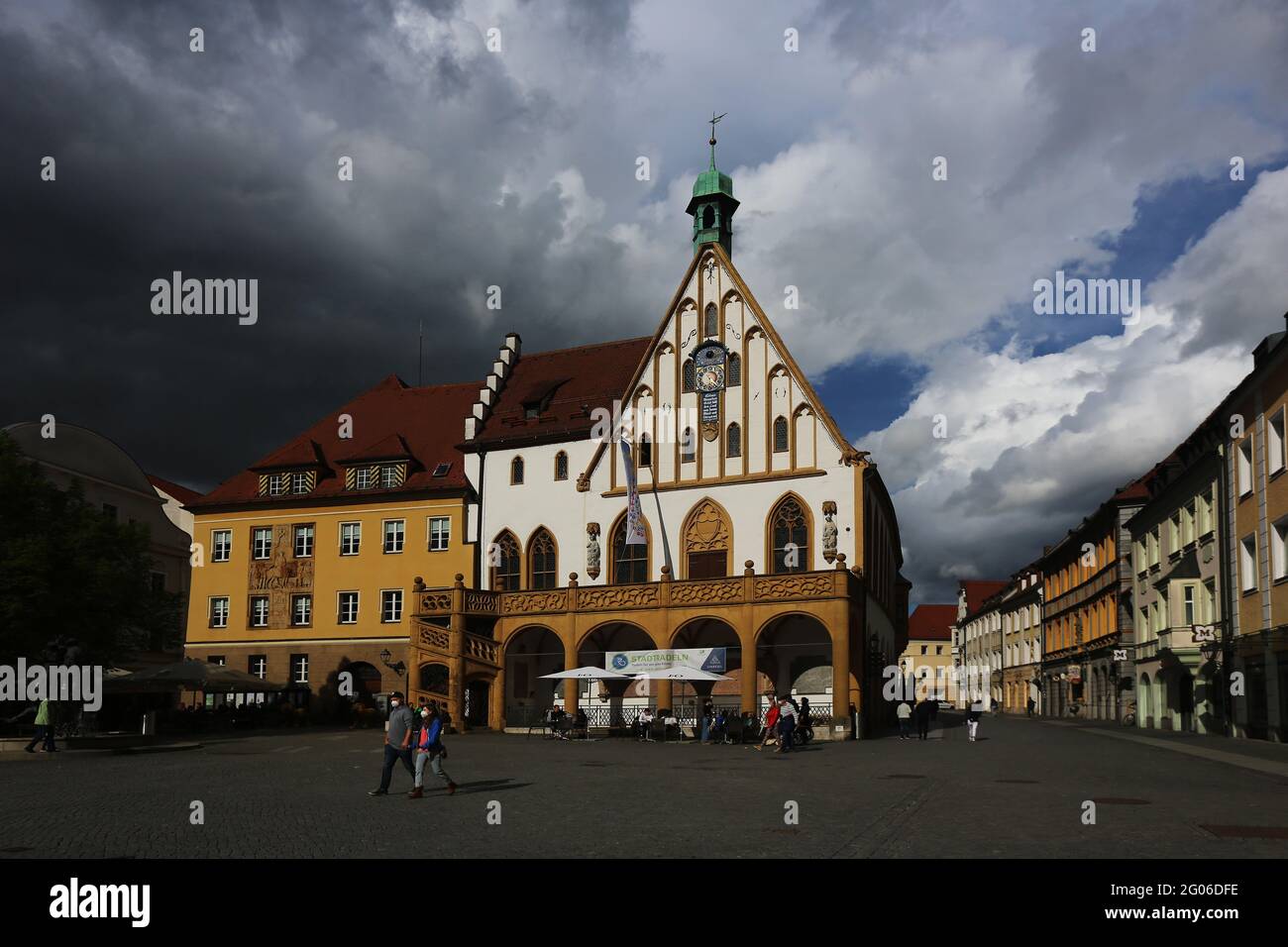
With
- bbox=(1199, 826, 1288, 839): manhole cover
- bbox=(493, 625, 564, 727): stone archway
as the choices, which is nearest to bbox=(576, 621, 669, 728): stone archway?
bbox=(493, 625, 564, 727): stone archway

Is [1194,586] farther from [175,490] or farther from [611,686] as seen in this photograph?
[175,490]

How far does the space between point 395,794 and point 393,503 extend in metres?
34.6

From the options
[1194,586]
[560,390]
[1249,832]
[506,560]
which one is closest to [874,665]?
[1194,586]

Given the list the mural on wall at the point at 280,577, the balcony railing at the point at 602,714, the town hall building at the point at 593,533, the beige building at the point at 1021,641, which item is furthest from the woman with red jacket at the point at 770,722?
the beige building at the point at 1021,641

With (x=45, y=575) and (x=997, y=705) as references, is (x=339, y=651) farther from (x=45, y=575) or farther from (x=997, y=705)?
(x=997, y=705)

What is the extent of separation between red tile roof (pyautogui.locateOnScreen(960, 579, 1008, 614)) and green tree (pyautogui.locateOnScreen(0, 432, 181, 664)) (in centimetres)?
11058

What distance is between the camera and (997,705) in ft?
331

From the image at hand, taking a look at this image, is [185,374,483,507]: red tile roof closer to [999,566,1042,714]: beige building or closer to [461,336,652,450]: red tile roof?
[461,336,652,450]: red tile roof

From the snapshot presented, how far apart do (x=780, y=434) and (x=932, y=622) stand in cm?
12502

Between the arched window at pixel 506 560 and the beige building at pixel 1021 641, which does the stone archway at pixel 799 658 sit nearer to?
the arched window at pixel 506 560

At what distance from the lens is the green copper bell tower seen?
5028cm

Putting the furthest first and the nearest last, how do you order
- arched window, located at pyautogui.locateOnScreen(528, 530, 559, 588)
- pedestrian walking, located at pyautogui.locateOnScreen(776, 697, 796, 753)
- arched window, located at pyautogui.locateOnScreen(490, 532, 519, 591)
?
arched window, located at pyautogui.locateOnScreen(490, 532, 519, 591), arched window, located at pyautogui.locateOnScreen(528, 530, 559, 588), pedestrian walking, located at pyautogui.locateOnScreen(776, 697, 796, 753)

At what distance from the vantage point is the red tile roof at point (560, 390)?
5067 centimetres

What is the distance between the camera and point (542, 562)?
49.0 metres
